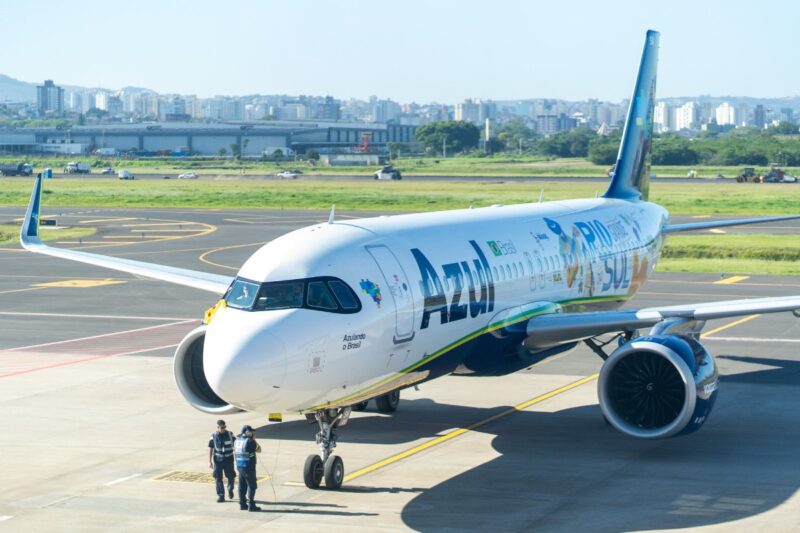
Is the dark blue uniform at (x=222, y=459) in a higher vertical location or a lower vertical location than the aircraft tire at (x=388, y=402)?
higher

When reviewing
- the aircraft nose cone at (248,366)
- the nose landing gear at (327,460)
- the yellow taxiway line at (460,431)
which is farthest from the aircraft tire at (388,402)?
the aircraft nose cone at (248,366)

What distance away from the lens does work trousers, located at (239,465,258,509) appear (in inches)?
896

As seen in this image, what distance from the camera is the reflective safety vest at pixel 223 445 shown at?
923 inches

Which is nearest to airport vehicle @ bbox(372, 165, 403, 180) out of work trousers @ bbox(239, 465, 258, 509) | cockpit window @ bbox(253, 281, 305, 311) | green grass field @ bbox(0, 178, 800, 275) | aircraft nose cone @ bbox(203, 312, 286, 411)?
green grass field @ bbox(0, 178, 800, 275)

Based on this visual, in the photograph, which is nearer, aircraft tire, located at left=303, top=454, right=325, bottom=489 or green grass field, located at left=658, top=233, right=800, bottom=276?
aircraft tire, located at left=303, top=454, right=325, bottom=489

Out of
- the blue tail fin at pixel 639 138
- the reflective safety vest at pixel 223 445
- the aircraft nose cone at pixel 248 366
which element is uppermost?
the blue tail fin at pixel 639 138

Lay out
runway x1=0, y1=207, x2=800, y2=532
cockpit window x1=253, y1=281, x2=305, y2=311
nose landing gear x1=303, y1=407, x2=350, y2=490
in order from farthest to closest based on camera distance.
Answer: nose landing gear x1=303, y1=407, x2=350, y2=490, cockpit window x1=253, y1=281, x2=305, y2=311, runway x1=0, y1=207, x2=800, y2=532

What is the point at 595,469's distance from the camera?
2548 cm

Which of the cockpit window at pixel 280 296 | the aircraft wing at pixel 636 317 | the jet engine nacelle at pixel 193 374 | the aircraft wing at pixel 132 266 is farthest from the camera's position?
the aircraft wing at pixel 132 266

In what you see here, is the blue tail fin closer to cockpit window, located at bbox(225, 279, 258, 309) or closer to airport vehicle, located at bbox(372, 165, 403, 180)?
cockpit window, located at bbox(225, 279, 258, 309)

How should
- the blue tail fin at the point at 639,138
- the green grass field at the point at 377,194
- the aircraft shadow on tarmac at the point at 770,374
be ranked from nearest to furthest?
the aircraft shadow on tarmac at the point at 770,374, the blue tail fin at the point at 639,138, the green grass field at the point at 377,194

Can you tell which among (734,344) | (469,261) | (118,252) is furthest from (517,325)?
(118,252)

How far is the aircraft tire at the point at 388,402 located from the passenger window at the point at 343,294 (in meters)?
8.18

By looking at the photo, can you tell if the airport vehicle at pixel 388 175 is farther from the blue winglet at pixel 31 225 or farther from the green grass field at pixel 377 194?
the blue winglet at pixel 31 225
